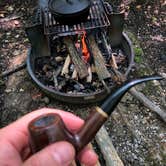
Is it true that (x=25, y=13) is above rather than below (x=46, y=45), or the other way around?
below

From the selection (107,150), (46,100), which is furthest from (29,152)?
(46,100)

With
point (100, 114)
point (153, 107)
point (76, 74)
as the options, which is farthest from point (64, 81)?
point (100, 114)

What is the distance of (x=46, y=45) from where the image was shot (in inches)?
146

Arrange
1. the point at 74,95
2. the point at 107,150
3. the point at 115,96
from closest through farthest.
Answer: the point at 115,96, the point at 107,150, the point at 74,95

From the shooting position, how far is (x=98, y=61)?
3500 millimetres

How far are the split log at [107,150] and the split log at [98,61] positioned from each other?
56cm

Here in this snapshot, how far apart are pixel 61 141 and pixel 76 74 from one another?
2.09 meters

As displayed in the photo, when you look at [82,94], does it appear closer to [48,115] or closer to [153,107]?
[153,107]

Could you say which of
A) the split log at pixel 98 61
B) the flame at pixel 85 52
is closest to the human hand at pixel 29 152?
the split log at pixel 98 61

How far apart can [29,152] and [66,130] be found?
1.12 ft

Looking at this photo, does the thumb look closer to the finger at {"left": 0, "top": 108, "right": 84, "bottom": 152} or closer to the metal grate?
the finger at {"left": 0, "top": 108, "right": 84, "bottom": 152}

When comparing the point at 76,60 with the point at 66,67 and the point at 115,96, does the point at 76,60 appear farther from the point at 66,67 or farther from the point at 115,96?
the point at 115,96

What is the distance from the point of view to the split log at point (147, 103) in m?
3.34

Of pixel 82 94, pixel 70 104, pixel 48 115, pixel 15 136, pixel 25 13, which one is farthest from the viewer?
pixel 25 13
